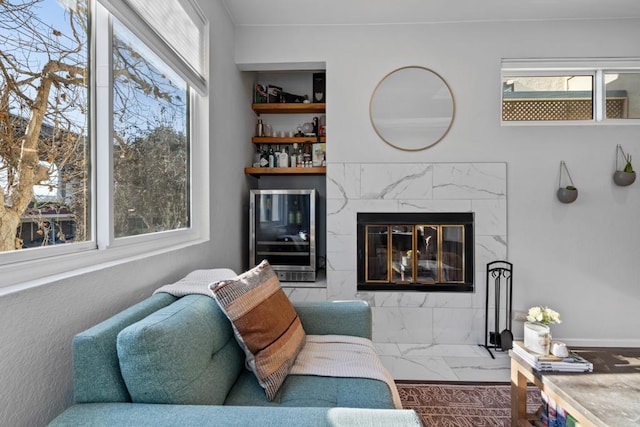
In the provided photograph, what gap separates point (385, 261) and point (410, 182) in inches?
28.0

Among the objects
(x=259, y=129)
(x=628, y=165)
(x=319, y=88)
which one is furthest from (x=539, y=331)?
(x=259, y=129)

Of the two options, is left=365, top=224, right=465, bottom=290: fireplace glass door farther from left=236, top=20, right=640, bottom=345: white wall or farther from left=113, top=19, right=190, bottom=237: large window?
left=113, top=19, right=190, bottom=237: large window

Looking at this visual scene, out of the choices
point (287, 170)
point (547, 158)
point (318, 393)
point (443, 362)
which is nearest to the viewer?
point (318, 393)

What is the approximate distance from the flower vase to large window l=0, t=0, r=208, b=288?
194cm

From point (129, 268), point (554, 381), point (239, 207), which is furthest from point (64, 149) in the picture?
point (554, 381)

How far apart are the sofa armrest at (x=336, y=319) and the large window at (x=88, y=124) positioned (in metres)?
0.87

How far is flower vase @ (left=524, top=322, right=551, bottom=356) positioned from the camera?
165cm

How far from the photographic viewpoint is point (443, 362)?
2.53 meters

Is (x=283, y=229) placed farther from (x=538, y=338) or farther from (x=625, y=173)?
(x=625, y=173)

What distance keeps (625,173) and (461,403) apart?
232 centimetres

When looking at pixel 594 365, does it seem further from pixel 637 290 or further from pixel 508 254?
pixel 637 290

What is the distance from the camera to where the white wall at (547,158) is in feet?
9.34

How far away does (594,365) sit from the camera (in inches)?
63.4

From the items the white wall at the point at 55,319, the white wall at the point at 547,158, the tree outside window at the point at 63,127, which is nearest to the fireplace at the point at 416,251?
→ the white wall at the point at 547,158
